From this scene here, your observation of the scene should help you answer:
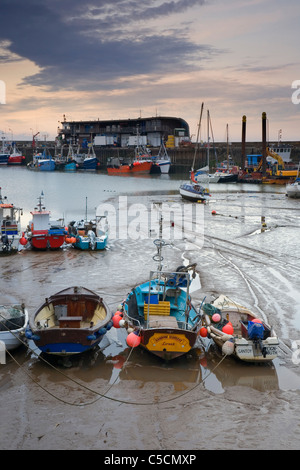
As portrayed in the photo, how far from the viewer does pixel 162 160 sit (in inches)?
3814

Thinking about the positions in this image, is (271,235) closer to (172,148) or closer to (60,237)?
(60,237)

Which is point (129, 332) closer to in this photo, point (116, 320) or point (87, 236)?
point (116, 320)

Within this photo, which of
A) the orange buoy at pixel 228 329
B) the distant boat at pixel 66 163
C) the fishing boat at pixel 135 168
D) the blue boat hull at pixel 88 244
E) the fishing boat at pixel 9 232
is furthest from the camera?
the distant boat at pixel 66 163

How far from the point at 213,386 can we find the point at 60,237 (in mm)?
15839

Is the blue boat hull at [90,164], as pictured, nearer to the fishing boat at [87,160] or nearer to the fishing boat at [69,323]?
the fishing boat at [87,160]

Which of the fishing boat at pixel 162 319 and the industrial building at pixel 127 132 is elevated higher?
the industrial building at pixel 127 132

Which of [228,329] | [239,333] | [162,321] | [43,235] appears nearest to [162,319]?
[162,321]

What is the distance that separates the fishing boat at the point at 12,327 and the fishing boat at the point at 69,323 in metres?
0.34

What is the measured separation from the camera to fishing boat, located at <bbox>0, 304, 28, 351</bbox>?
11766mm

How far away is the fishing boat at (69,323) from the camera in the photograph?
11328 mm

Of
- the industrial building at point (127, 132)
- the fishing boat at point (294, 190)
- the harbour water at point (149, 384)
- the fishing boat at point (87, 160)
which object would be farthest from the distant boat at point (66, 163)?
the harbour water at point (149, 384)

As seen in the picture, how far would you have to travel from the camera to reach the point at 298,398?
33.2ft

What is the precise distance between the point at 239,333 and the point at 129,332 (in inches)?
129

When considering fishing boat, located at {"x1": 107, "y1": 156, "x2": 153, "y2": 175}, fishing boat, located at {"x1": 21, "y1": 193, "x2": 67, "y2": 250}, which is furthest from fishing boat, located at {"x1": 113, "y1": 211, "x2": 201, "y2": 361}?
fishing boat, located at {"x1": 107, "y1": 156, "x2": 153, "y2": 175}
